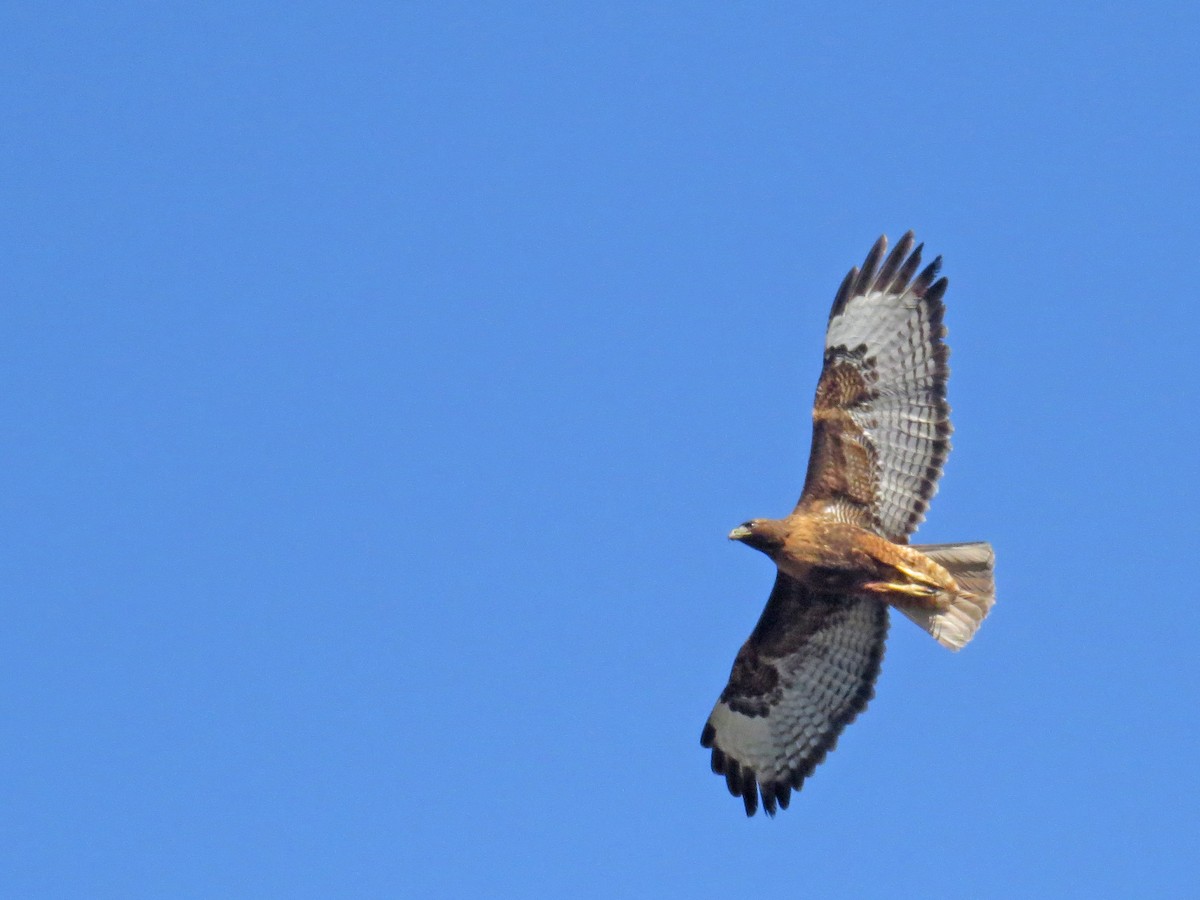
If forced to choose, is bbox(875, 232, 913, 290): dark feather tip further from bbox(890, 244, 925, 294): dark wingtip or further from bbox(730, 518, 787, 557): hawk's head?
bbox(730, 518, 787, 557): hawk's head

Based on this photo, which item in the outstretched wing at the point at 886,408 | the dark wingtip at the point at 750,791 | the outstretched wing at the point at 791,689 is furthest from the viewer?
the dark wingtip at the point at 750,791

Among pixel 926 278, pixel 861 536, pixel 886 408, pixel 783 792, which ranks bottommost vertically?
pixel 783 792

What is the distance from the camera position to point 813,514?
1250 centimetres

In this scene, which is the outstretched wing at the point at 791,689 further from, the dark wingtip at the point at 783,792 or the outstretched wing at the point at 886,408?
the outstretched wing at the point at 886,408

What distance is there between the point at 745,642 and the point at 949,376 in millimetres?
2613

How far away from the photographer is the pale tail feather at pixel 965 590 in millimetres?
12266

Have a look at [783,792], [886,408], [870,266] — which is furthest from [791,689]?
[870,266]

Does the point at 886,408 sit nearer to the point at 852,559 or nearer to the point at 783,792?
the point at 852,559

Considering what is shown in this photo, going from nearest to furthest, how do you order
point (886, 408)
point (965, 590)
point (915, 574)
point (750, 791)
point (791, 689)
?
point (915, 574)
point (965, 590)
point (886, 408)
point (791, 689)
point (750, 791)

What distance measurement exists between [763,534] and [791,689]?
5.76 feet

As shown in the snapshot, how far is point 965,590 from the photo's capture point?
1230 cm

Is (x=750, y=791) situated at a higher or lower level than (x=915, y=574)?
lower

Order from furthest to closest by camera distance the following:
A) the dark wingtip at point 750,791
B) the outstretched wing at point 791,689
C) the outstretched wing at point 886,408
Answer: the dark wingtip at point 750,791 < the outstretched wing at point 791,689 < the outstretched wing at point 886,408

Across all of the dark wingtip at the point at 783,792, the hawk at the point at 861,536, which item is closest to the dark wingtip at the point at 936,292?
the hawk at the point at 861,536
